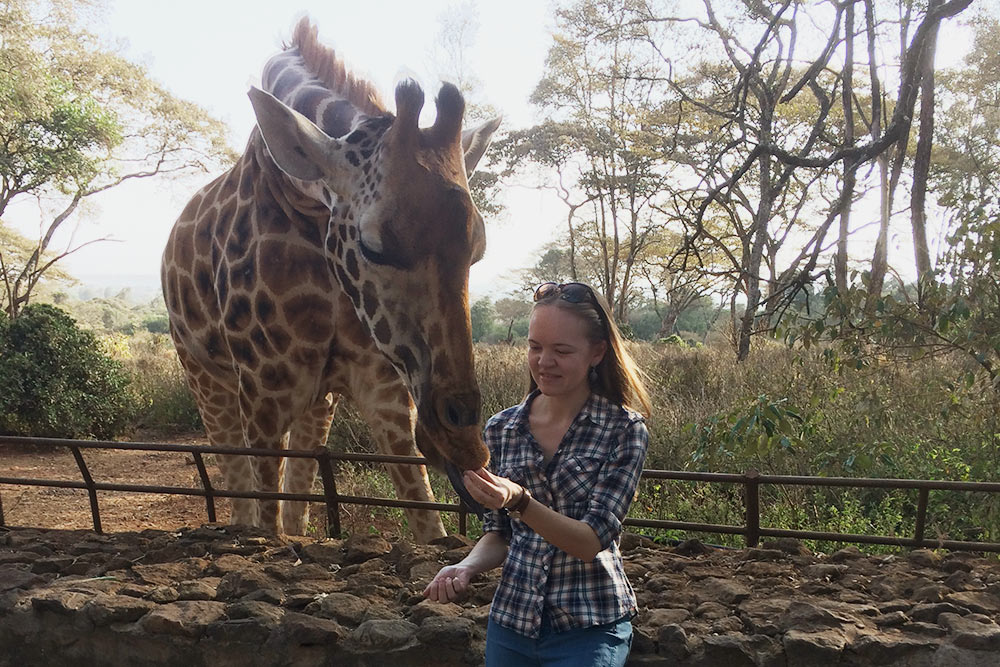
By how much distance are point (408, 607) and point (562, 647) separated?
4.79 feet

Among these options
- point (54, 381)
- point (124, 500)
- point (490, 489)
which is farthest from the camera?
point (54, 381)

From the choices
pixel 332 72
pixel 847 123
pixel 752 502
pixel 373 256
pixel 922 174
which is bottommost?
pixel 752 502

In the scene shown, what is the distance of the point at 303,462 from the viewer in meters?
4.31

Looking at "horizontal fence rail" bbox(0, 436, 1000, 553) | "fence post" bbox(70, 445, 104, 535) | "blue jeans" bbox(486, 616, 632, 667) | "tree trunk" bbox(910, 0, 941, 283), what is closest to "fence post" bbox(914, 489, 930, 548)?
"horizontal fence rail" bbox(0, 436, 1000, 553)

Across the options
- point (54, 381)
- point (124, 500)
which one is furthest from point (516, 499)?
point (54, 381)

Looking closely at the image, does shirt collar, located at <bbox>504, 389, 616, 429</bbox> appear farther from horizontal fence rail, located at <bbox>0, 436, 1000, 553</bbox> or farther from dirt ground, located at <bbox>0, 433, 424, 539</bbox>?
dirt ground, located at <bbox>0, 433, 424, 539</bbox>

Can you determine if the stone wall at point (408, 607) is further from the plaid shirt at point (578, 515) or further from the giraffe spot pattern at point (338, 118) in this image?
the giraffe spot pattern at point (338, 118)

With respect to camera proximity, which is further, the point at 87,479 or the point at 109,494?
the point at 109,494

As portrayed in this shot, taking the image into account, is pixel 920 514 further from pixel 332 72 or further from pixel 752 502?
pixel 332 72

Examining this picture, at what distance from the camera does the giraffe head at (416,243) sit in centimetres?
256

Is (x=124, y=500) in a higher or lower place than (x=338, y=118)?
lower

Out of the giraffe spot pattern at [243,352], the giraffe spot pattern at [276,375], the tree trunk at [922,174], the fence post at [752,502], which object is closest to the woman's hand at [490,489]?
the fence post at [752,502]

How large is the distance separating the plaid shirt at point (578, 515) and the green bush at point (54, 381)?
387 inches

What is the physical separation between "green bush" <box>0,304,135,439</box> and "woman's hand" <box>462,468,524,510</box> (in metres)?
10.0
